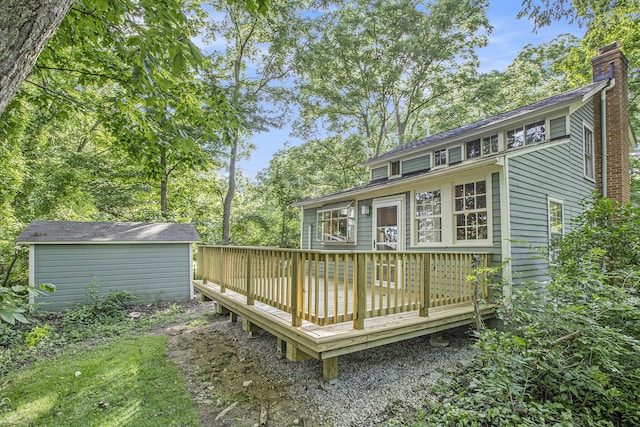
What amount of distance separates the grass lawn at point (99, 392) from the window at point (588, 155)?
9.97 meters

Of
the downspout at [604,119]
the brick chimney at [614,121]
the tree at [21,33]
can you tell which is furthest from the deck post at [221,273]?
the downspout at [604,119]

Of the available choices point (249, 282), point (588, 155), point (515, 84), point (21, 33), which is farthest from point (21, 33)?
point (515, 84)

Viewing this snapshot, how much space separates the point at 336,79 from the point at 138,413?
17.3 meters

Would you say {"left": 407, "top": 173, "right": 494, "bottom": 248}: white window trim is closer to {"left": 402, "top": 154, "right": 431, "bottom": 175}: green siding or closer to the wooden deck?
the wooden deck

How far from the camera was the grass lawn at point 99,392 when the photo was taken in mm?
3023

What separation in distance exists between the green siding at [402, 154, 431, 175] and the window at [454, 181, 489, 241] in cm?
288

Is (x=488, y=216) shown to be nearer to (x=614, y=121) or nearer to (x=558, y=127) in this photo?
(x=558, y=127)

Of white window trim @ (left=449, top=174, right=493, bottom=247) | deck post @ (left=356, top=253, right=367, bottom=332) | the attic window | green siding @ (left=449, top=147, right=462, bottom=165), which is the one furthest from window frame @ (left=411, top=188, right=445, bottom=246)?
deck post @ (left=356, top=253, right=367, bottom=332)

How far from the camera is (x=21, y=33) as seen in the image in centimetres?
123

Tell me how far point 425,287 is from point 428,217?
2542 mm

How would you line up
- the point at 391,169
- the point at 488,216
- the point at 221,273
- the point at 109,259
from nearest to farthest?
the point at 488,216, the point at 221,273, the point at 109,259, the point at 391,169

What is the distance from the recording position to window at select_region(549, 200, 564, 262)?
6191 millimetres

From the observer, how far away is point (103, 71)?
164 inches

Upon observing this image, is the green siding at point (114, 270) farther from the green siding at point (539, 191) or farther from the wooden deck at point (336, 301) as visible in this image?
the green siding at point (539, 191)
